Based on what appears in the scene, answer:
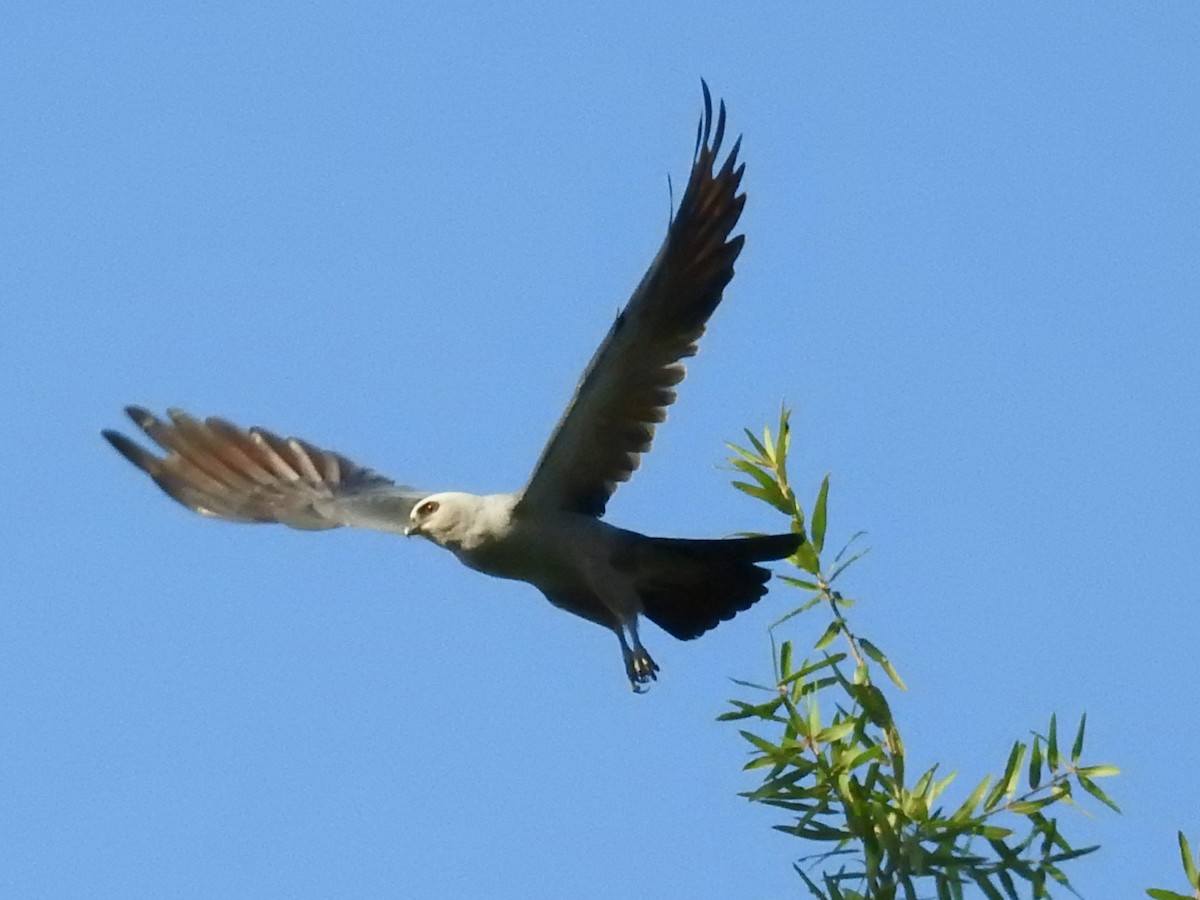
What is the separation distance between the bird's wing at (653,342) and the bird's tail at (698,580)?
502mm

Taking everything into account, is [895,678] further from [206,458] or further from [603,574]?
[206,458]

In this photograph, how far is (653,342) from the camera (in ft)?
29.4

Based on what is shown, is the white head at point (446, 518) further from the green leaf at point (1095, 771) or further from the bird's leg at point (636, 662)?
the green leaf at point (1095, 771)

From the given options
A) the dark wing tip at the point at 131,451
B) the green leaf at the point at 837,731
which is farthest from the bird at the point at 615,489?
the green leaf at the point at 837,731

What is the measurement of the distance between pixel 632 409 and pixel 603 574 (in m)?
0.80

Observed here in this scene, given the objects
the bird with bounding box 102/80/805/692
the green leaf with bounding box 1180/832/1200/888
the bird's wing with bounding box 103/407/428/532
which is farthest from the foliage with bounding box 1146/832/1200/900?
the bird's wing with bounding box 103/407/428/532

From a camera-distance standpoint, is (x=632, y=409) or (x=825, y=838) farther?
(x=632, y=409)

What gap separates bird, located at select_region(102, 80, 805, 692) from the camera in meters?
8.82

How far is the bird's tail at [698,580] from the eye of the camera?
909 cm

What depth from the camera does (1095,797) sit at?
4836 millimetres

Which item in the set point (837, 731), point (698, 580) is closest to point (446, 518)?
point (698, 580)

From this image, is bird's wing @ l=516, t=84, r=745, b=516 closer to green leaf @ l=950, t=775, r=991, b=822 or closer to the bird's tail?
the bird's tail

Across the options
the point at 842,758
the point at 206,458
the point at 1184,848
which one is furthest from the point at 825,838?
the point at 206,458

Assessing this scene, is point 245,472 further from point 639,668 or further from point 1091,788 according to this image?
point 1091,788
